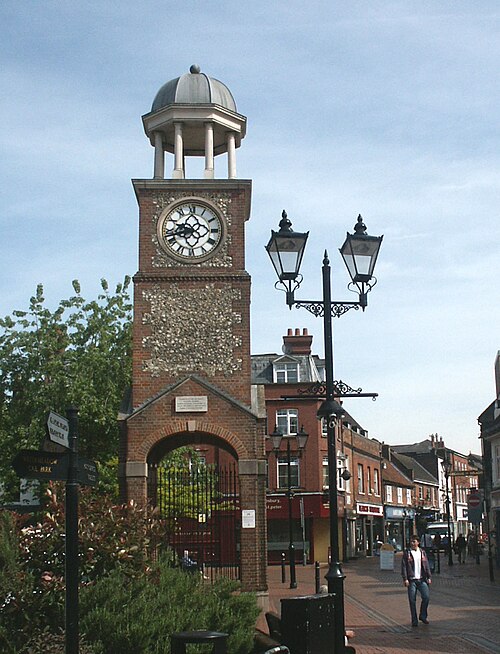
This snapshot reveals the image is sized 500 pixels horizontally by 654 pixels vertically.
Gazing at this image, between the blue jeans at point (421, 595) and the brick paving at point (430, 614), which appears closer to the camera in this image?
the brick paving at point (430, 614)

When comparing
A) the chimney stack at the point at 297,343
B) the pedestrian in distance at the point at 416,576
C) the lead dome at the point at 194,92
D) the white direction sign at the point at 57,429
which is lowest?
the pedestrian in distance at the point at 416,576

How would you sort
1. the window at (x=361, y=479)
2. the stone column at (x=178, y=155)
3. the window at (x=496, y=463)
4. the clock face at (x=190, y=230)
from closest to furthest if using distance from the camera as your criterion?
1. the clock face at (x=190, y=230)
2. the stone column at (x=178, y=155)
3. the window at (x=496, y=463)
4. the window at (x=361, y=479)

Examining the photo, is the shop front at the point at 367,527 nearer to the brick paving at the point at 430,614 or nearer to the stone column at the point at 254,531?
the brick paving at the point at 430,614

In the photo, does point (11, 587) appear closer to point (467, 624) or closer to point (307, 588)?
point (467, 624)

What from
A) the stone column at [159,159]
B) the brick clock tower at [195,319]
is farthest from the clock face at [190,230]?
the stone column at [159,159]

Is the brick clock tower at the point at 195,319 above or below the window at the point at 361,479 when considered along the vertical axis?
above

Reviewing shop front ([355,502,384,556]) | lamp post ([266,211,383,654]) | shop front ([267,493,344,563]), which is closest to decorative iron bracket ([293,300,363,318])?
lamp post ([266,211,383,654])

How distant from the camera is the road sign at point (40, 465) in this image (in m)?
8.04

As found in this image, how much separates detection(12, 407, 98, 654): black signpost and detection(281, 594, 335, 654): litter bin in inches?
124

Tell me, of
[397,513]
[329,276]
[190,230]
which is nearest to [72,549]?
[329,276]

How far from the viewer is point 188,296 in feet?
71.8

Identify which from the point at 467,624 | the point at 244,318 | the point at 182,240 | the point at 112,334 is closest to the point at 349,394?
the point at 467,624

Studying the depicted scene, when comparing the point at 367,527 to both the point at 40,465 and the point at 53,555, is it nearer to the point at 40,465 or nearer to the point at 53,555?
the point at 53,555

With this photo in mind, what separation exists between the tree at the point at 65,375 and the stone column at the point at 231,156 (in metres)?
12.4
